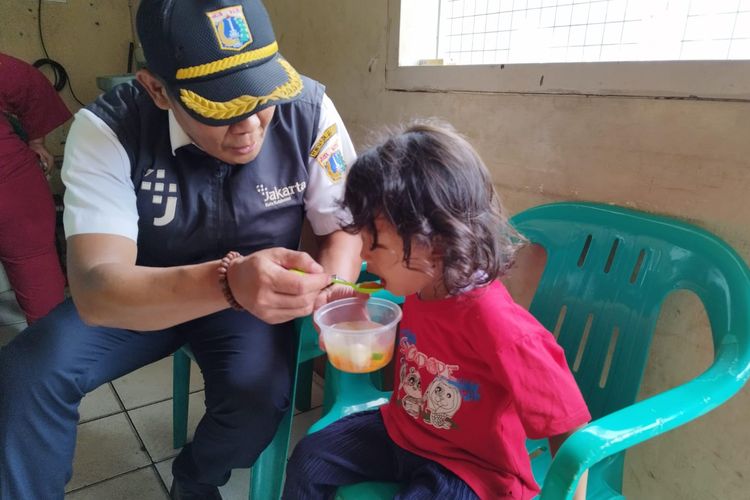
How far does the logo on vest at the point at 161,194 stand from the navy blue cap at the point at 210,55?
249 millimetres

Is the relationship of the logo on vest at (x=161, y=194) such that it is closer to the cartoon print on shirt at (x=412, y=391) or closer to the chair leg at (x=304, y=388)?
the cartoon print on shirt at (x=412, y=391)

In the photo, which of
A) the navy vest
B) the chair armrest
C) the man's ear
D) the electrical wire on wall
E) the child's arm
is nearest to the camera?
the chair armrest

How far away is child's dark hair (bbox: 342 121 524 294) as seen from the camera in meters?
0.82

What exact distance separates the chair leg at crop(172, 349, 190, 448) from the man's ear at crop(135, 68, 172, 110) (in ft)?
2.52

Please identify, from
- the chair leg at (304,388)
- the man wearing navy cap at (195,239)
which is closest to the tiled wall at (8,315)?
the chair leg at (304,388)

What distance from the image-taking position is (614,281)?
3.28 feet

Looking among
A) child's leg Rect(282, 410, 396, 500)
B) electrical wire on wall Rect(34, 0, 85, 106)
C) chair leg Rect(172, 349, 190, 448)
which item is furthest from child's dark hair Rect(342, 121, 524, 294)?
electrical wire on wall Rect(34, 0, 85, 106)

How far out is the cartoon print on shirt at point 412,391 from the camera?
3.09 ft

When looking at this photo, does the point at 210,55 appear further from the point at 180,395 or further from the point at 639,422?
the point at 180,395

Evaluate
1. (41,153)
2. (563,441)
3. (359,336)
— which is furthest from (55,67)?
(563,441)

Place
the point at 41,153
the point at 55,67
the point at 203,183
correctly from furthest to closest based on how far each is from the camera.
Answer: the point at 55,67 < the point at 41,153 < the point at 203,183

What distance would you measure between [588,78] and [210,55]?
0.73m

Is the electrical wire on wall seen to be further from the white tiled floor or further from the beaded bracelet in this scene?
the beaded bracelet

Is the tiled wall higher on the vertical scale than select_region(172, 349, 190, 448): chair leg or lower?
lower
